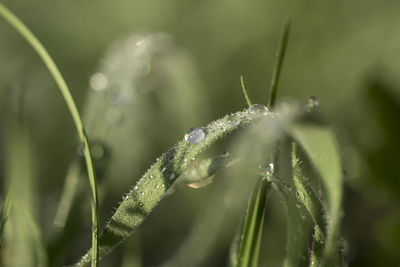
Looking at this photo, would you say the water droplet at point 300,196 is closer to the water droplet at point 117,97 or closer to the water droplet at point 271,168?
the water droplet at point 271,168

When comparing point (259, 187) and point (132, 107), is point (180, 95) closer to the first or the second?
point (132, 107)

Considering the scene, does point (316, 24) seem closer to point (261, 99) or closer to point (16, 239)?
point (261, 99)

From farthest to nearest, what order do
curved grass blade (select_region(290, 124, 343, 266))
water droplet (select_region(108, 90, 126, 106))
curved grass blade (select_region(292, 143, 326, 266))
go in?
water droplet (select_region(108, 90, 126, 106)) < curved grass blade (select_region(292, 143, 326, 266)) < curved grass blade (select_region(290, 124, 343, 266))

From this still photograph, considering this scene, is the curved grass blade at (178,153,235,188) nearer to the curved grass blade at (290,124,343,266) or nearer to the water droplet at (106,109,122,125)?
the curved grass blade at (290,124,343,266)

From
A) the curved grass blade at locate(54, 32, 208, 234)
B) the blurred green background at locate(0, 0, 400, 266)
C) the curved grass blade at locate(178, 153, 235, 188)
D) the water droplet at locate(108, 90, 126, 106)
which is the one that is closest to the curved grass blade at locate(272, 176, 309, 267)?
the curved grass blade at locate(178, 153, 235, 188)

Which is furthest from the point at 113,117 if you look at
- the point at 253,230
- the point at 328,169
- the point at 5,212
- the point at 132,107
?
the point at 328,169

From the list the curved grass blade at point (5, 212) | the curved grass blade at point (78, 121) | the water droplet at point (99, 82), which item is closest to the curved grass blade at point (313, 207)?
the curved grass blade at point (78, 121)

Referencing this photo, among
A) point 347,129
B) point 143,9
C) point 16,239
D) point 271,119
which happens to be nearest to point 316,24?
point 347,129
